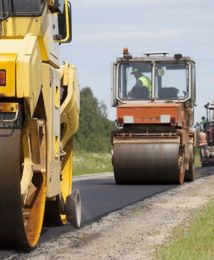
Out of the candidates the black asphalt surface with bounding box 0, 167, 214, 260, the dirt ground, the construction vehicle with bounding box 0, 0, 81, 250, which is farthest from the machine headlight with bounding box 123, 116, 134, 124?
the construction vehicle with bounding box 0, 0, 81, 250

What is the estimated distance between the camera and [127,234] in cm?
826

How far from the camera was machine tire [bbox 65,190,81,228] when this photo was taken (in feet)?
27.0

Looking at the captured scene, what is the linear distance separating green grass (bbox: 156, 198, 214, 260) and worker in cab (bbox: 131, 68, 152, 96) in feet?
28.3

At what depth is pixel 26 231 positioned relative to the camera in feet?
22.1

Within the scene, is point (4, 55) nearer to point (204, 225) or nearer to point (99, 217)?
point (204, 225)

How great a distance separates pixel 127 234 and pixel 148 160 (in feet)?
28.6

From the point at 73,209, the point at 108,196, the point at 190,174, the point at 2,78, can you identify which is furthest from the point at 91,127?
the point at 2,78

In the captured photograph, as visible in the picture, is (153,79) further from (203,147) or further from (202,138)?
(203,147)

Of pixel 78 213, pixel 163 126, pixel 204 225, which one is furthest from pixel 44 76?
pixel 163 126

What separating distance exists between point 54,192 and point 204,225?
205 centimetres

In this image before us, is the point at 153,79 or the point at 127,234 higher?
the point at 153,79

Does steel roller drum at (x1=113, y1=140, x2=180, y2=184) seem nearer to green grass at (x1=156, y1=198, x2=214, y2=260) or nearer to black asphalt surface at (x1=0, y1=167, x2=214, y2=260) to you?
black asphalt surface at (x1=0, y1=167, x2=214, y2=260)

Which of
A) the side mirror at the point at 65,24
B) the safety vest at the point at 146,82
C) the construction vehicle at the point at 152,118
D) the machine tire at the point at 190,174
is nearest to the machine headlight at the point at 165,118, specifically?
the construction vehicle at the point at 152,118

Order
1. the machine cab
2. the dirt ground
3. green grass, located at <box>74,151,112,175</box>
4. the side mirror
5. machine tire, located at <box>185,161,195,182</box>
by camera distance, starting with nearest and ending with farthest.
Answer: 1. the dirt ground
2. the side mirror
3. the machine cab
4. machine tire, located at <box>185,161,195,182</box>
5. green grass, located at <box>74,151,112,175</box>
